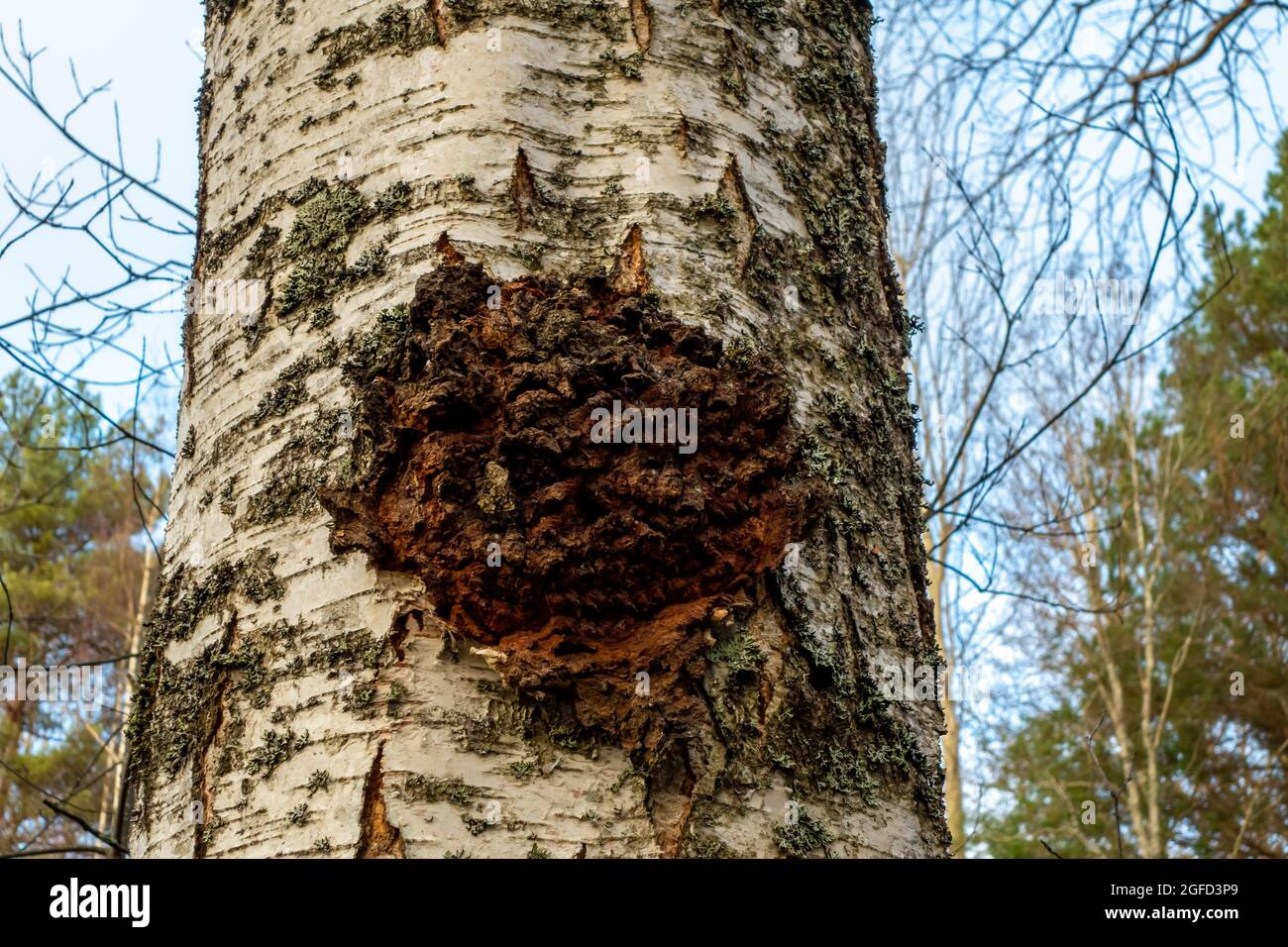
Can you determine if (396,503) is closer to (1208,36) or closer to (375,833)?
(375,833)

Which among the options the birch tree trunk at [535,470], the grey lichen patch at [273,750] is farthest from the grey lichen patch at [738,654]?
the grey lichen patch at [273,750]

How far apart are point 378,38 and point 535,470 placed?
2.26 feet

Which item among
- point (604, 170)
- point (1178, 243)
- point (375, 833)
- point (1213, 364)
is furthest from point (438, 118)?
point (1213, 364)

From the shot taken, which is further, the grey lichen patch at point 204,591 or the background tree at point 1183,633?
the background tree at point 1183,633

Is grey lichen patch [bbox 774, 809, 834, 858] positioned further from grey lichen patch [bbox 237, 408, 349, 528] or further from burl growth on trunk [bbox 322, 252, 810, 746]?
grey lichen patch [bbox 237, 408, 349, 528]

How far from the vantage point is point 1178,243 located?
3.41 metres

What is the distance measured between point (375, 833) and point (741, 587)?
463 mm

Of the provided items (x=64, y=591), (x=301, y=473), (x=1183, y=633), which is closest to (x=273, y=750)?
(x=301, y=473)

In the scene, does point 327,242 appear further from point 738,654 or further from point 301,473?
point 738,654

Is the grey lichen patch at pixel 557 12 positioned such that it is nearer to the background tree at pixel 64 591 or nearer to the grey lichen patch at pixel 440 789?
the grey lichen patch at pixel 440 789

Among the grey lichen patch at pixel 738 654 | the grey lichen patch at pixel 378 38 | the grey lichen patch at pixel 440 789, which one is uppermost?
the grey lichen patch at pixel 378 38

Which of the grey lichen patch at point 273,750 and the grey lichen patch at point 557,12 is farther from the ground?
the grey lichen patch at point 557,12

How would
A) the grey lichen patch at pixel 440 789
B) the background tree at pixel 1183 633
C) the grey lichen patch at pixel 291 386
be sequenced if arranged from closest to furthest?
the grey lichen patch at pixel 440 789, the grey lichen patch at pixel 291 386, the background tree at pixel 1183 633

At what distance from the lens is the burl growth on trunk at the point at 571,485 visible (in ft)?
3.68
